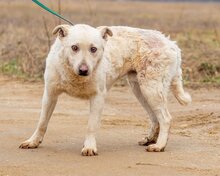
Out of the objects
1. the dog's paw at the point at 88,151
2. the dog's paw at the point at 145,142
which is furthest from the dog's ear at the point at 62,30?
the dog's paw at the point at 145,142

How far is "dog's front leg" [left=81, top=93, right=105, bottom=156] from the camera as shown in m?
9.23

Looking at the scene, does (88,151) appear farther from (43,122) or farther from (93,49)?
(93,49)

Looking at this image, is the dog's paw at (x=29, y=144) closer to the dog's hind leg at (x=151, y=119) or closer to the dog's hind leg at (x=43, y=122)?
the dog's hind leg at (x=43, y=122)

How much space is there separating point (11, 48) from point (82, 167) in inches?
395

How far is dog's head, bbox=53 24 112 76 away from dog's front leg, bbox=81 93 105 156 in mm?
504

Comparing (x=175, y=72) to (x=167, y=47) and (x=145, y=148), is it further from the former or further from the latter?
(x=145, y=148)

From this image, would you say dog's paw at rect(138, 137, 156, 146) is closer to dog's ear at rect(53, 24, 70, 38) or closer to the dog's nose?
the dog's nose

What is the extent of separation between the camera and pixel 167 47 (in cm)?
1023

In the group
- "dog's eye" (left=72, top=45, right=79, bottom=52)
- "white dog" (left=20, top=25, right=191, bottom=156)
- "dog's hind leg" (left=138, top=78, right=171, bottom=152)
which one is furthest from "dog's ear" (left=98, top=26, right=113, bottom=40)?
"dog's hind leg" (left=138, top=78, right=171, bottom=152)

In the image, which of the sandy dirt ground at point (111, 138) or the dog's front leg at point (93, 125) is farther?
the dog's front leg at point (93, 125)

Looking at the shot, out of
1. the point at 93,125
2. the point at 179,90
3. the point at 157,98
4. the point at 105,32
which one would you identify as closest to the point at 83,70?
the point at 105,32

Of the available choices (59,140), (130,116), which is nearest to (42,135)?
(59,140)

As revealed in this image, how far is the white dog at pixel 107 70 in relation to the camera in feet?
29.7

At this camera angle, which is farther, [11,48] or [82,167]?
[11,48]
